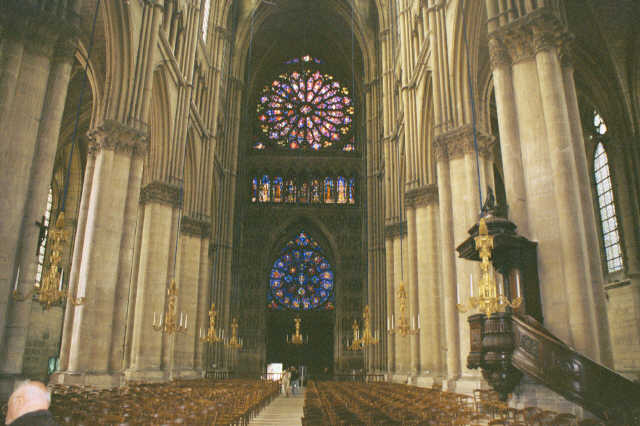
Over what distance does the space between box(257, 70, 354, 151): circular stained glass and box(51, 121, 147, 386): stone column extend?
22.6 metres

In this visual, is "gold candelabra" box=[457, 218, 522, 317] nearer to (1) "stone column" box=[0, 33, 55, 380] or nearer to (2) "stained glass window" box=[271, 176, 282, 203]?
(1) "stone column" box=[0, 33, 55, 380]

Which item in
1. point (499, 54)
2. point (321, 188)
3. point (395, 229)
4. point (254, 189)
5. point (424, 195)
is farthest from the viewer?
point (321, 188)

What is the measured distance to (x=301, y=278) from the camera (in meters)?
35.8

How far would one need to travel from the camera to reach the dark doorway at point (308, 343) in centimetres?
3491

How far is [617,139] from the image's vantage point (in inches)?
754

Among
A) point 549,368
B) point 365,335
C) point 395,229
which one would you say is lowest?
point 549,368

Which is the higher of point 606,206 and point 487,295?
point 606,206

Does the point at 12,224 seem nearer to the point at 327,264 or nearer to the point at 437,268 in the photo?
the point at 437,268

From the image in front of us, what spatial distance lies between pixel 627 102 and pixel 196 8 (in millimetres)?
17525

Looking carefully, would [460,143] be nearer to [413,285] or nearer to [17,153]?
[413,285]

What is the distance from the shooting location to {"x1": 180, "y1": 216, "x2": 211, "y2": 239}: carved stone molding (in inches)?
911

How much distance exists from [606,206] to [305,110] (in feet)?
77.0

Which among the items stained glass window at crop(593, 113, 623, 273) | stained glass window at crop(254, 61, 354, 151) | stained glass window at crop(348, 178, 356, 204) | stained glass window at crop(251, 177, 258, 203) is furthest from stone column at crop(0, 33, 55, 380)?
stained glass window at crop(254, 61, 354, 151)

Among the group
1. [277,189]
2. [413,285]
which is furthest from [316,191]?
[413,285]
